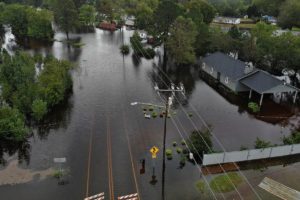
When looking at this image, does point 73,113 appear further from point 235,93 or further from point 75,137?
point 235,93

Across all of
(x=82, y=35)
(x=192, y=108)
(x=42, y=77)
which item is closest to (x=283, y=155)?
(x=192, y=108)

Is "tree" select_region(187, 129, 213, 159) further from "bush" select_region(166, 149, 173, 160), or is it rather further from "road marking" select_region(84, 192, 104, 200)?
"road marking" select_region(84, 192, 104, 200)

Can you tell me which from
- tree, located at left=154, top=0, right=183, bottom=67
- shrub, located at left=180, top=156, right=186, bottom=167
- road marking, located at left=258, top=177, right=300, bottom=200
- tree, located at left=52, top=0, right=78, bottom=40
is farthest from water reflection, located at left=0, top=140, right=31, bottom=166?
tree, located at left=52, top=0, right=78, bottom=40

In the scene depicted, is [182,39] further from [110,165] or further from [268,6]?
[268,6]

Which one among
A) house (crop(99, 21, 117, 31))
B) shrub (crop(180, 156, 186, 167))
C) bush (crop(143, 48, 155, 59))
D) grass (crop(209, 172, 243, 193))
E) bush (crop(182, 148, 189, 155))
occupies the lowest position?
grass (crop(209, 172, 243, 193))

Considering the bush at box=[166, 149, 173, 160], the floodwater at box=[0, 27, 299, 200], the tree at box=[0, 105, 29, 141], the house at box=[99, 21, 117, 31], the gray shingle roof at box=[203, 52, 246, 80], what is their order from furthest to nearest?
the house at box=[99, 21, 117, 31], the gray shingle roof at box=[203, 52, 246, 80], the tree at box=[0, 105, 29, 141], the bush at box=[166, 149, 173, 160], the floodwater at box=[0, 27, 299, 200]

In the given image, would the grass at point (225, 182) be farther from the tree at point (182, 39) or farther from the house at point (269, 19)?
the house at point (269, 19)
